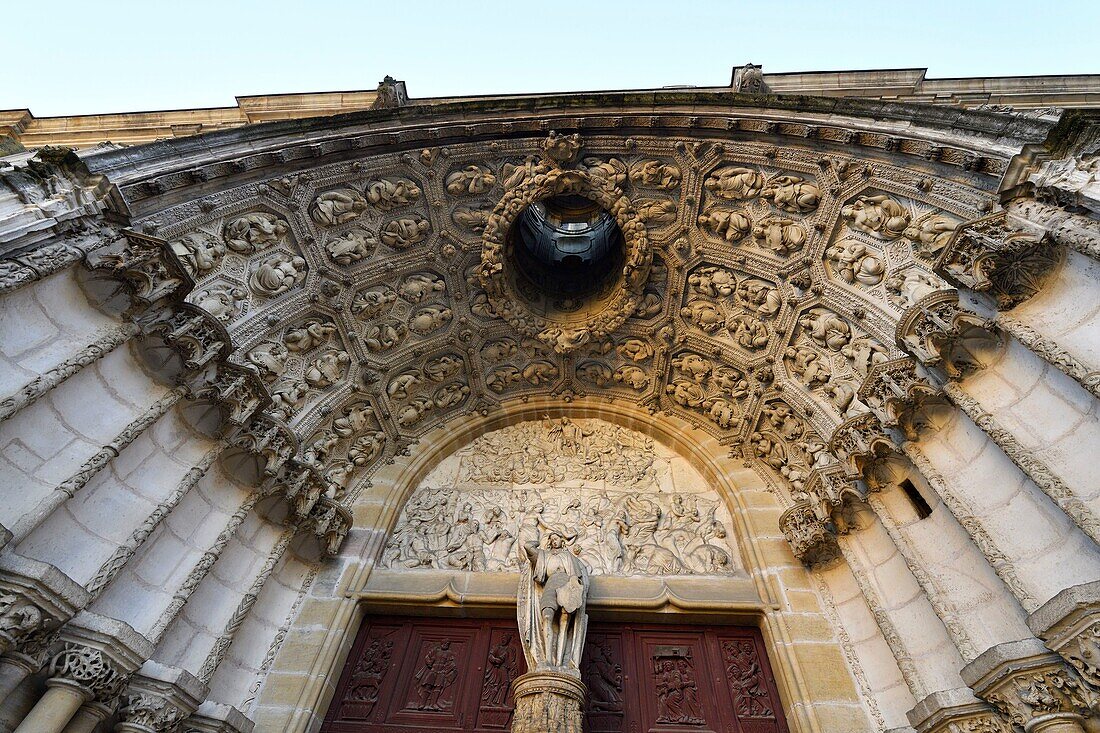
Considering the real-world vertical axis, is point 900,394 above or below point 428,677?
above

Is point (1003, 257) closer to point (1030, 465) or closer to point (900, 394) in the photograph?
point (900, 394)

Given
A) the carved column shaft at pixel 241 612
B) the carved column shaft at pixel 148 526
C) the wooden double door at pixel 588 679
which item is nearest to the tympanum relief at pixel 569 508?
the wooden double door at pixel 588 679

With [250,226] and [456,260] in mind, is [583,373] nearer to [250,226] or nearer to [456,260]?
[456,260]

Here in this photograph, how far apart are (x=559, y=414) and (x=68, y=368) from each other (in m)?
5.02

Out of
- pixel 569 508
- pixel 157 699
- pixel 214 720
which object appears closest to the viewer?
pixel 157 699

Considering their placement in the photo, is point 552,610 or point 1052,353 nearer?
point 1052,353

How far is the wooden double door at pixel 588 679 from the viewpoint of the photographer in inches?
178

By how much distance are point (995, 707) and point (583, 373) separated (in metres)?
4.97

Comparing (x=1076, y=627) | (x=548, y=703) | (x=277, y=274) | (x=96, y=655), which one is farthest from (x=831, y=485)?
(x=277, y=274)

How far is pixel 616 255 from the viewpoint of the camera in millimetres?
7273

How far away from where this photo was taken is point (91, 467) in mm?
3426

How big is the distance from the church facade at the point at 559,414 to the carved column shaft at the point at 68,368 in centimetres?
2

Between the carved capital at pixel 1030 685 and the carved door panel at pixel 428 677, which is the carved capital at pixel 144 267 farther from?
the carved capital at pixel 1030 685

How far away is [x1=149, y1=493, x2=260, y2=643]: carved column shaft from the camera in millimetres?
3598
